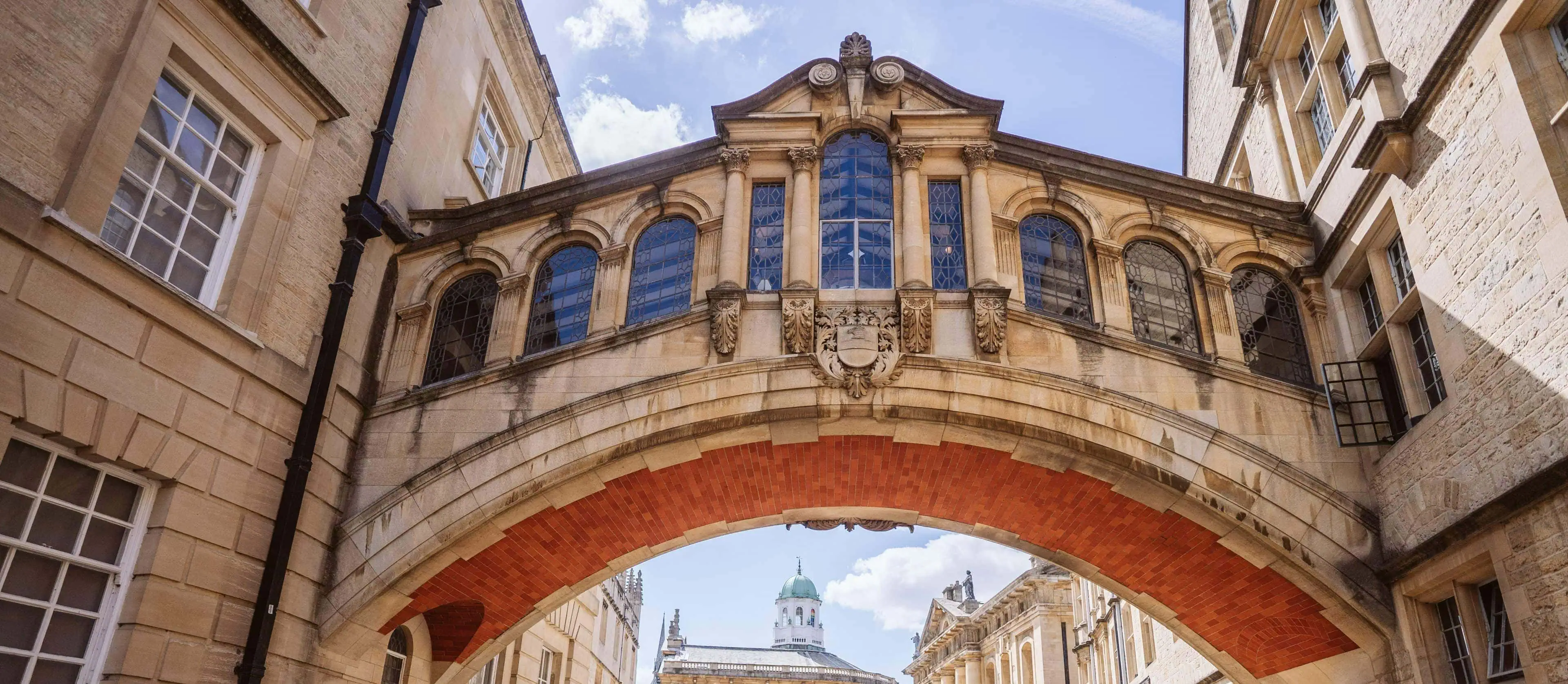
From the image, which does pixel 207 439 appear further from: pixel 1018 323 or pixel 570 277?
pixel 1018 323

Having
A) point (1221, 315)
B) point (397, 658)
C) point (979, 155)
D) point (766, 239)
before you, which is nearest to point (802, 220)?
point (766, 239)

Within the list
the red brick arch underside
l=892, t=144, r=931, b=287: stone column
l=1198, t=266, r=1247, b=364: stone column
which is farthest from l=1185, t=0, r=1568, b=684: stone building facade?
l=892, t=144, r=931, b=287: stone column

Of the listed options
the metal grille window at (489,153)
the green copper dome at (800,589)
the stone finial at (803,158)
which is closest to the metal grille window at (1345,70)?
the stone finial at (803,158)

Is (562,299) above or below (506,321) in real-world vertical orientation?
above

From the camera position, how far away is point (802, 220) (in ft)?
38.0

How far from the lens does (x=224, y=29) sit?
9.23m

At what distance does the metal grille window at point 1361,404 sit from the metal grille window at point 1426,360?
0.53 m

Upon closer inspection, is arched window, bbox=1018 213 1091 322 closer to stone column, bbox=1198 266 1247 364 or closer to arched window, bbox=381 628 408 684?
stone column, bbox=1198 266 1247 364

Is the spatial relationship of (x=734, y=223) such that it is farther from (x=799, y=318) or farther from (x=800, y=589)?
(x=800, y=589)

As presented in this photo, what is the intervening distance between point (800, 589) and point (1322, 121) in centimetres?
10114

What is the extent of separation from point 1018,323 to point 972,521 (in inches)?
116

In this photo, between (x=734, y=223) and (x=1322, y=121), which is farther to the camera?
(x=1322, y=121)

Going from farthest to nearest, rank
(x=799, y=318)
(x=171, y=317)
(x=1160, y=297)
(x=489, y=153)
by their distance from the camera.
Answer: (x=489, y=153) < (x=1160, y=297) < (x=799, y=318) < (x=171, y=317)

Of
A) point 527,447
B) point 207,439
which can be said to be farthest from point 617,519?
point 207,439
